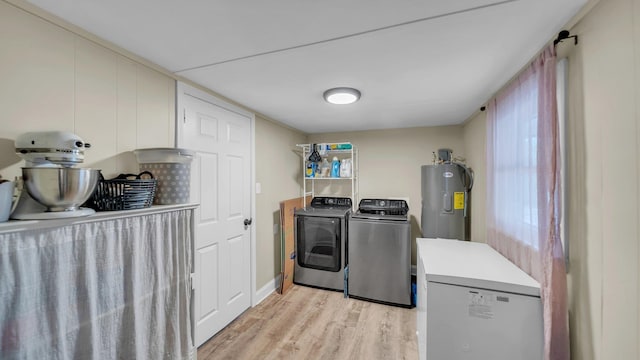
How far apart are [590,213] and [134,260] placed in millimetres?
2172

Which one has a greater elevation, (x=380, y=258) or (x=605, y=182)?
(x=605, y=182)

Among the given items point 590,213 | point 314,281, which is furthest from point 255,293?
point 590,213

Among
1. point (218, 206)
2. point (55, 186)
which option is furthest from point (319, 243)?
point (55, 186)

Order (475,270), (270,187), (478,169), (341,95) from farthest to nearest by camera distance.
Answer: (270,187) < (478,169) < (341,95) < (475,270)

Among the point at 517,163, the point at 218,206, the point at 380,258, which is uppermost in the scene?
the point at 517,163

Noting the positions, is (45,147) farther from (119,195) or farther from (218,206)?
(218,206)

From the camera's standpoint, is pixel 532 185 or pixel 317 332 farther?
pixel 317 332

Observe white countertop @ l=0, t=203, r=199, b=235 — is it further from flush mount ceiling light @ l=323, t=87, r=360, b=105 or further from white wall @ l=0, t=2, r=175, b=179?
flush mount ceiling light @ l=323, t=87, r=360, b=105

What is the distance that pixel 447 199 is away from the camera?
2.68 m

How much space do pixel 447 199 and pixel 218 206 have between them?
2.46m

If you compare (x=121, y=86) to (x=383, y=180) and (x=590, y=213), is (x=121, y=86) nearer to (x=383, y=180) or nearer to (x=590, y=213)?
(x=590, y=213)

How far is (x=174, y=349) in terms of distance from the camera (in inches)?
54.3

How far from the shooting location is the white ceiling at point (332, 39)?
1057 mm

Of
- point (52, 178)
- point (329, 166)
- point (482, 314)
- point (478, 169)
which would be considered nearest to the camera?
point (52, 178)
